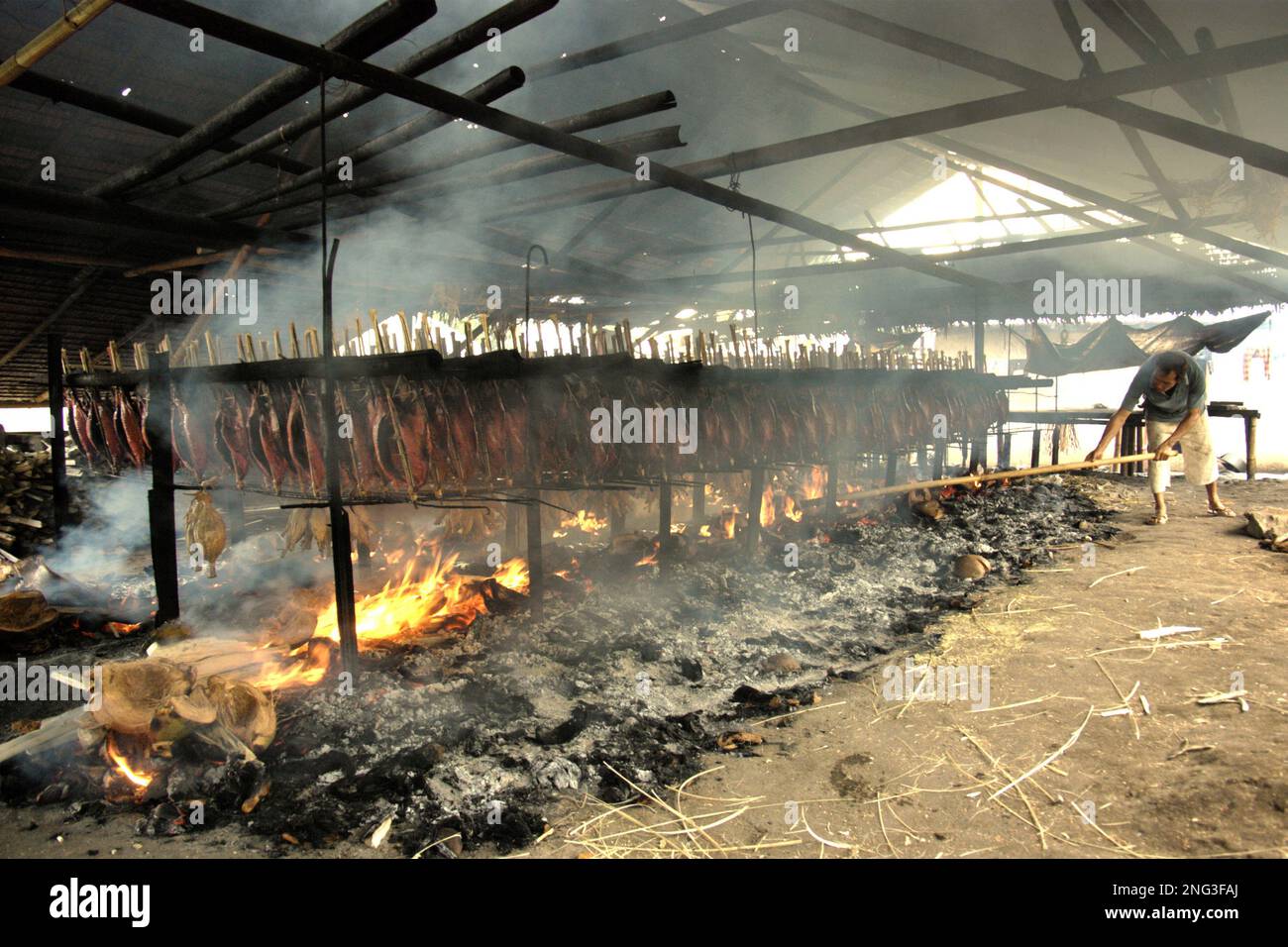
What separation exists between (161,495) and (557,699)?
417 cm

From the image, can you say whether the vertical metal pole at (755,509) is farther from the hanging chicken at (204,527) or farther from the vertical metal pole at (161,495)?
the vertical metal pole at (161,495)

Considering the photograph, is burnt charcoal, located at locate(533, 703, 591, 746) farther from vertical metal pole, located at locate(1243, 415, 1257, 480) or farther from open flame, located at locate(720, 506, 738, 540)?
vertical metal pole, located at locate(1243, 415, 1257, 480)

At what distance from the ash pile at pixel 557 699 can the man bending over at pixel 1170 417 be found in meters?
2.92

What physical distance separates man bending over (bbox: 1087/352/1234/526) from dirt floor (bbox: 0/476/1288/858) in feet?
14.1

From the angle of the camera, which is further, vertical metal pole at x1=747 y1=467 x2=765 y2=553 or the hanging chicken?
vertical metal pole at x1=747 y1=467 x2=765 y2=553

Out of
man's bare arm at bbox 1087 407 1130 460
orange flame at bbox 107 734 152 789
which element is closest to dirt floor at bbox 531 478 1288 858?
orange flame at bbox 107 734 152 789

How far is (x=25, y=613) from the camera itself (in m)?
6.11

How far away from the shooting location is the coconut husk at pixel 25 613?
19.7ft

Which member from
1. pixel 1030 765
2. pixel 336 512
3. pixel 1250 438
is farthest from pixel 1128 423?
pixel 336 512

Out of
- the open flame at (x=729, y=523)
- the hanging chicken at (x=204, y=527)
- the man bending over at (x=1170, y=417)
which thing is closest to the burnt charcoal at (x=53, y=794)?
the hanging chicken at (x=204, y=527)

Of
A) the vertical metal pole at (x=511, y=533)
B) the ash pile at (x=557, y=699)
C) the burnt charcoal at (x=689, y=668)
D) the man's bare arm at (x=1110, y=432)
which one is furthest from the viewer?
the man's bare arm at (x=1110, y=432)

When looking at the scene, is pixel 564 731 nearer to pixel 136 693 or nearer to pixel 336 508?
pixel 336 508

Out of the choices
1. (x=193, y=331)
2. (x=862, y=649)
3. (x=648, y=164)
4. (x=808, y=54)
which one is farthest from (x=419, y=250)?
(x=862, y=649)

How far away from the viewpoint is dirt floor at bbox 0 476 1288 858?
3.18 m
